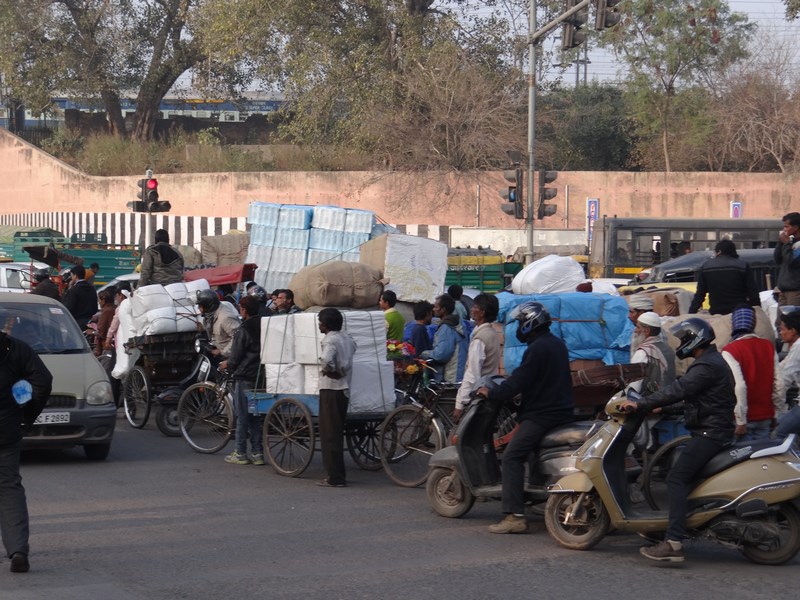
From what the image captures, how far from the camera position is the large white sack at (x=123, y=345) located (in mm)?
13898

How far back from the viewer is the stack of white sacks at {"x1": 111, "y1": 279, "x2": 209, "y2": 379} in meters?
13.4

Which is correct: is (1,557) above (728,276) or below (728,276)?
below

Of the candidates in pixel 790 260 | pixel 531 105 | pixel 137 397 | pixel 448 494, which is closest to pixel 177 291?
pixel 137 397

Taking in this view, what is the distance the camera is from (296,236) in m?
21.0

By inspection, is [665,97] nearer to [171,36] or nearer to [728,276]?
[171,36]

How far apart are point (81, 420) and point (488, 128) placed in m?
27.6

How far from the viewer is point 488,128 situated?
3709cm

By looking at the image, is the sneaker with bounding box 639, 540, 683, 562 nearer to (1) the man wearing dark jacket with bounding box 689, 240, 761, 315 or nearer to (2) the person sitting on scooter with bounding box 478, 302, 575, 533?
(2) the person sitting on scooter with bounding box 478, 302, 575, 533

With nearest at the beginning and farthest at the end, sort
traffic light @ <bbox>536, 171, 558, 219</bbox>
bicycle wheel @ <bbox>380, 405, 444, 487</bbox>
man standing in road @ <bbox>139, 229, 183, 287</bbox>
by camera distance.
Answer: bicycle wheel @ <bbox>380, 405, 444, 487</bbox>
man standing in road @ <bbox>139, 229, 183, 287</bbox>
traffic light @ <bbox>536, 171, 558, 219</bbox>

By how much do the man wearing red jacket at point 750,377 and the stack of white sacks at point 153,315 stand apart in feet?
23.7

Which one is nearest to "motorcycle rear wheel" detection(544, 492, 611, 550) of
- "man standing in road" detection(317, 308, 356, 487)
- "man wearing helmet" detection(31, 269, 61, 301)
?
"man standing in road" detection(317, 308, 356, 487)

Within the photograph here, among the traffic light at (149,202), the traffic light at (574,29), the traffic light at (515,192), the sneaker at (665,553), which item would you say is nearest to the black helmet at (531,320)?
the sneaker at (665,553)

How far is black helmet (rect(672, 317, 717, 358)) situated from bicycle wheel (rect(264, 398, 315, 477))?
4.17m

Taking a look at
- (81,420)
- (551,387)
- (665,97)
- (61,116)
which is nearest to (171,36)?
(61,116)
